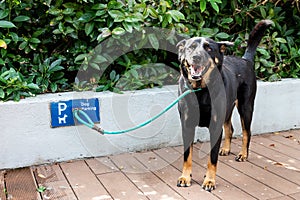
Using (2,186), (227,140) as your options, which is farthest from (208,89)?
(2,186)

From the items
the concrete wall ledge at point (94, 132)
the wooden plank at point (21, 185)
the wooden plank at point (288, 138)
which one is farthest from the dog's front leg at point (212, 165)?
the wooden plank at point (288, 138)

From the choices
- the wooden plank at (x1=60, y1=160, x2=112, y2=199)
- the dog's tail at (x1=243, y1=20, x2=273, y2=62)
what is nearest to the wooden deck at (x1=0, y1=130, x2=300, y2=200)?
the wooden plank at (x1=60, y1=160, x2=112, y2=199)

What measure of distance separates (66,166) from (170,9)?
183cm

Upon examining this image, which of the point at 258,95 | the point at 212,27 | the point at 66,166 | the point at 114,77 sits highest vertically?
the point at 212,27

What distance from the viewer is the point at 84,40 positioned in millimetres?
3605

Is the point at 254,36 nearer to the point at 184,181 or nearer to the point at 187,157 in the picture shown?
the point at 187,157

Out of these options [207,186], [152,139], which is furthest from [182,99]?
[152,139]

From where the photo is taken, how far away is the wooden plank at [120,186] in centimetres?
258

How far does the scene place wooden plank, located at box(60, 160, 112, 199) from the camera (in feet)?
8.54

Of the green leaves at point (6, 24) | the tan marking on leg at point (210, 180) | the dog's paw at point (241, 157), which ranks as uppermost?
the green leaves at point (6, 24)

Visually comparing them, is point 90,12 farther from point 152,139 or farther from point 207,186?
point 207,186

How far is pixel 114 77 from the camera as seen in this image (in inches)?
137

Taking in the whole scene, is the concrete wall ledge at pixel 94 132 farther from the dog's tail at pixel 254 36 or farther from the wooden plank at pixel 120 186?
the dog's tail at pixel 254 36

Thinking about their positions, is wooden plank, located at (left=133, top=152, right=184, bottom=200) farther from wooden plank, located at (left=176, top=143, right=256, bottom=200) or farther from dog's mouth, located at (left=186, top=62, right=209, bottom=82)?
dog's mouth, located at (left=186, top=62, right=209, bottom=82)
